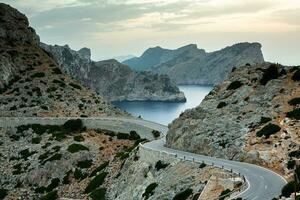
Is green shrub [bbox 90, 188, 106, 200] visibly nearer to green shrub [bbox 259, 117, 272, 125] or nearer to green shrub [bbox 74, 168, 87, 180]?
green shrub [bbox 74, 168, 87, 180]

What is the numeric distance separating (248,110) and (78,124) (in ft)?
128

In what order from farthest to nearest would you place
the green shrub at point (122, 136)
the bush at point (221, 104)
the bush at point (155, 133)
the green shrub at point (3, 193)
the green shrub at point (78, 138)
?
the green shrub at point (122, 136) < the bush at point (155, 133) < the green shrub at point (78, 138) < the green shrub at point (3, 193) < the bush at point (221, 104)

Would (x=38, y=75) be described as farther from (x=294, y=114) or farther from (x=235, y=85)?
(x=294, y=114)

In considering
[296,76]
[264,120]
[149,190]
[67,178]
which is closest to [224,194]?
[149,190]

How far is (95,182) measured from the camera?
66.9 meters

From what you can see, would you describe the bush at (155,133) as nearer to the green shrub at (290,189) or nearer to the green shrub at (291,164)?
the green shrub at (291,164)

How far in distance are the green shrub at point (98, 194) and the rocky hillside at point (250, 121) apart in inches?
451

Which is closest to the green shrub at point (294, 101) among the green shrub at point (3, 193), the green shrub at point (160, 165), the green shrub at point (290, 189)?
the green shrub at point (160, 165)

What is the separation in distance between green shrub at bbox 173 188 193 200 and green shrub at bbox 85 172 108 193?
808 inches

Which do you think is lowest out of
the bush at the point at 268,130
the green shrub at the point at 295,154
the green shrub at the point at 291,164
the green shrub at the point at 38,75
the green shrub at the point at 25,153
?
the green shrub at the point at 25,153

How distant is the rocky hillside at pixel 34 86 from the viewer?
10419cm

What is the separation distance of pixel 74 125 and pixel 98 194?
32491 mm

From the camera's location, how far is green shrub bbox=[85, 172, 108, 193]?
66.2 m

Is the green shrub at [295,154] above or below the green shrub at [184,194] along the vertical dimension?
above
